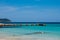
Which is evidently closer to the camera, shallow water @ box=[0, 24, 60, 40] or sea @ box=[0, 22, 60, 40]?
sea @ box=[0, 22, 60, 40]

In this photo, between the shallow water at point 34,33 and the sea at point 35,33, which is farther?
the shallow water at point 34,33
